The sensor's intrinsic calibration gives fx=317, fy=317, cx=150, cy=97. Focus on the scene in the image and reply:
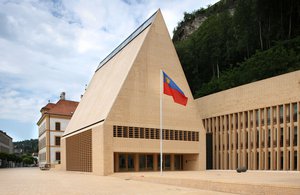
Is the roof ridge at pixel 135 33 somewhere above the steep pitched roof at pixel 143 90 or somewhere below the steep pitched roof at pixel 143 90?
above

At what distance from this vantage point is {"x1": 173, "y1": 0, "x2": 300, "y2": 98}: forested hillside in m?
37.9

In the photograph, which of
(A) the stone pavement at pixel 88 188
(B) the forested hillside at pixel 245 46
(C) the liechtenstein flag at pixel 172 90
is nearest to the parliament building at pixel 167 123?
(C) the liechtenstein flag at pixel 172 90

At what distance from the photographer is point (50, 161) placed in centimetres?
5359

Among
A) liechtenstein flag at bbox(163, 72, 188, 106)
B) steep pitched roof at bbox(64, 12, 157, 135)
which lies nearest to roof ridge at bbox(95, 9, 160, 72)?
steep pitched roof at bbox(64, 12, 157, 135)

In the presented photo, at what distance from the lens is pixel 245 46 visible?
151ft

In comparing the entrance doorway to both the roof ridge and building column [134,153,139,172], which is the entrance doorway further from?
the roof ridge

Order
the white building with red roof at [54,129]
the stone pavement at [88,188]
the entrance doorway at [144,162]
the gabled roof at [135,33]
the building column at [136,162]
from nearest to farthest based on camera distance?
the stone pavement at [88,188]
the entrance doorway at [144,162]
the building column at [136,162]
the gabled roof at [135,33]
the white building with red roof at [54,129]

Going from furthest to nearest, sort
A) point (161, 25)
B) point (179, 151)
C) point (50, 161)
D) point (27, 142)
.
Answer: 1. point (27, 142)
2. point (50, 161)
3. point (161, 25)
4. point (179, 151)

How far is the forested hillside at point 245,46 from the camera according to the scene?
37906mm

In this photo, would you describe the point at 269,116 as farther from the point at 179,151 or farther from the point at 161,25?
the point at 161,25

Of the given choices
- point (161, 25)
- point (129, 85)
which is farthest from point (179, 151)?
point (161, 25)

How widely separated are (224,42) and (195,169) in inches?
1011

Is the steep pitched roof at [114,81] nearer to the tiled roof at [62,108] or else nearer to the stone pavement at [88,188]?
the stone pavement at [88,188]

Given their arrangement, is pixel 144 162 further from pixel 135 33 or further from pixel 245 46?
pixel 245 46
